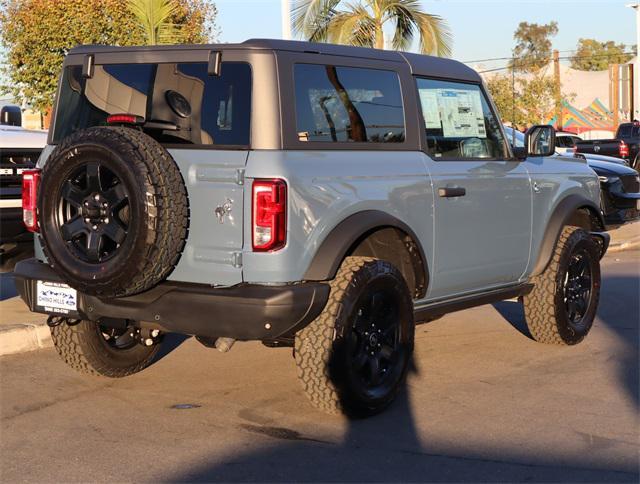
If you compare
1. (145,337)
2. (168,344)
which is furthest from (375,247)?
(168,344)

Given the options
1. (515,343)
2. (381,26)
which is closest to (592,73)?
(381,26)

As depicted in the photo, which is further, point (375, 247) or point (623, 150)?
point (623, 150)

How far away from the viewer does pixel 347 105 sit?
19.6ft

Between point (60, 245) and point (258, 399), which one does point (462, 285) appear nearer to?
point (258, 399)

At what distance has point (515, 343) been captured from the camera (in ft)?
26.0

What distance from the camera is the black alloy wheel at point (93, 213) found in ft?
17.5

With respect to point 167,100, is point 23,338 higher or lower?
lower

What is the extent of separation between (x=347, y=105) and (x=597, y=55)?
95625mm

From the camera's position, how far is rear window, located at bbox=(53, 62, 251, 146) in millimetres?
5500

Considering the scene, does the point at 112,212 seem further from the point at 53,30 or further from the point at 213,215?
the point at 53,30

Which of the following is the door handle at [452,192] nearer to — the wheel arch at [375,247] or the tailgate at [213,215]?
the wheel arch at [375,247]

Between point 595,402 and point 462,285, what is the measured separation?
1116 mm

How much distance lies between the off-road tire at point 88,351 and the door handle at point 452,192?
2216 millimetres

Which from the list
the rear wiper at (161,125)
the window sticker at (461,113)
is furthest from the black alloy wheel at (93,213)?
the window sticker at (461,113)
